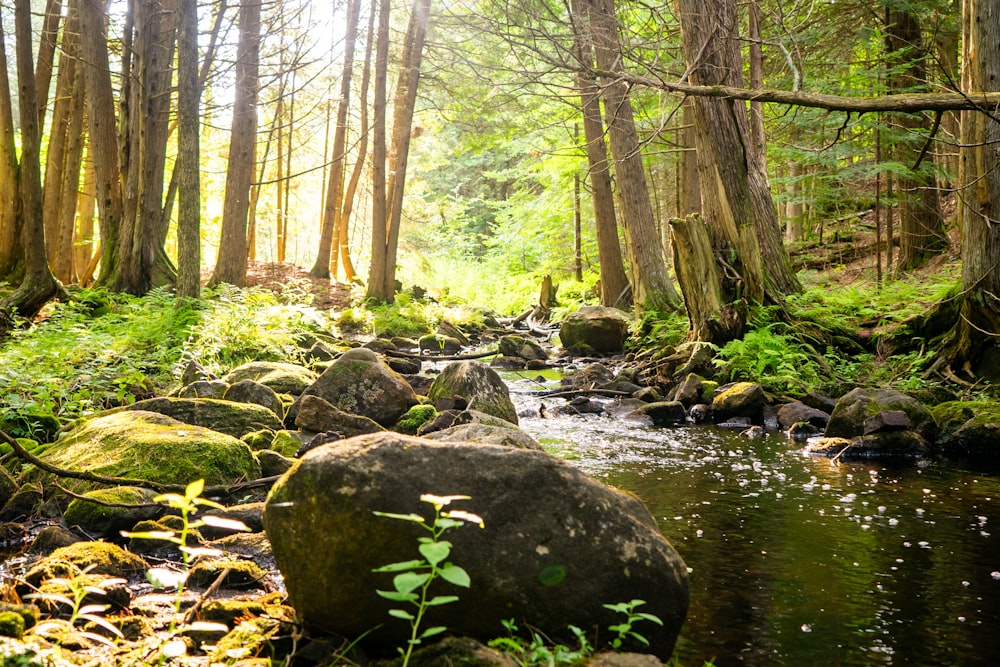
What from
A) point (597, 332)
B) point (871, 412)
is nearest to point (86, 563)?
point (871, 412)

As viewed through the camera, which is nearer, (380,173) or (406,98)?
(406,98)

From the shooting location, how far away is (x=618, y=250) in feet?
56.9

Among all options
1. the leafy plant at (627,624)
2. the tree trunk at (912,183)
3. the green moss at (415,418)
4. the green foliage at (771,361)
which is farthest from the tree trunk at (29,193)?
→ the tree trunk at (912,183)

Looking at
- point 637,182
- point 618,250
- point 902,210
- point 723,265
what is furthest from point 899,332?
point 618,250

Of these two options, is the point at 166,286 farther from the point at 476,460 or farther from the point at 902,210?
the point at 902,210

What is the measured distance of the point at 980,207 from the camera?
8250 millimetres

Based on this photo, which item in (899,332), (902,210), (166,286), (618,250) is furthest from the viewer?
(618,250)

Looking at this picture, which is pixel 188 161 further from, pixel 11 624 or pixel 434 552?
pixel 434 552

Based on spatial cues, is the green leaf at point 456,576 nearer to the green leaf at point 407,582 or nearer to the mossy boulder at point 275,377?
the green leaf at point 407,582

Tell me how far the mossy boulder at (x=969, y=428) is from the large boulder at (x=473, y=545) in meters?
5.46

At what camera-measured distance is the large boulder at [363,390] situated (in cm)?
781

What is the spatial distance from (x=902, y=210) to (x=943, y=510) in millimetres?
9995

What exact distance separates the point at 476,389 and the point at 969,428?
4.89 m

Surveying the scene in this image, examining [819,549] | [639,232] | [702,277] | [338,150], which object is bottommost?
[819,549]
